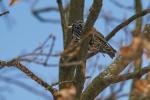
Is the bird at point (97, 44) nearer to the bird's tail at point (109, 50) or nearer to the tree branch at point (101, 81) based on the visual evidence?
the bird's tail at point (109, 50)

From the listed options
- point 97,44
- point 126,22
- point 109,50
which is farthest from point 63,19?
point 126,22

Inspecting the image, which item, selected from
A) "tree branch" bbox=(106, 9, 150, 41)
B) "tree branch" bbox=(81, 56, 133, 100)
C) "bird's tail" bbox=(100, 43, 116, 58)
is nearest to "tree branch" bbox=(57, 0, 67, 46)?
"bird's tail" bbox=(100, 43, 116, 58)

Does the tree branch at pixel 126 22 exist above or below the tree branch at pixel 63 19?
below

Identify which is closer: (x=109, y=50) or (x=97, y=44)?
(x=109, y=50)

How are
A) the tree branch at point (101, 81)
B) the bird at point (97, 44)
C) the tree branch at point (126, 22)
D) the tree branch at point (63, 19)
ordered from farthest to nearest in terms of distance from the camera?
the tree branch at point (63, 19) → the bird at point (97, 44) → the tree branch at point (101, 81) → the tree branch at point (126, 22)

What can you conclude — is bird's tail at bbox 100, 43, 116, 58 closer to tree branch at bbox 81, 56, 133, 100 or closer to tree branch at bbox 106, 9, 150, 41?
Result: tree branch at bbox 106, 9, 150, 41

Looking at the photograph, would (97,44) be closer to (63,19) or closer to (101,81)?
(63,19)

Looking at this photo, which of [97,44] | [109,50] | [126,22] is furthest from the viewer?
[97,44]

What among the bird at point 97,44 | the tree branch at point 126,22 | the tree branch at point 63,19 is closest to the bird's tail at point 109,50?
the bird at point 97,44

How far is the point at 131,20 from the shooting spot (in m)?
5.54

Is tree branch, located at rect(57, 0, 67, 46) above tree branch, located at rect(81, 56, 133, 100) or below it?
above

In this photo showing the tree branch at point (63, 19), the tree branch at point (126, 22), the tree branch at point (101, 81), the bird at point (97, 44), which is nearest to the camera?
the tree branch at point (126, 22)

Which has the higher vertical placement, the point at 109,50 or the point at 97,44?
the point at 97,44

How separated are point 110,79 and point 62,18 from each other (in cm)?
189
